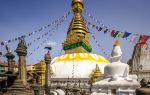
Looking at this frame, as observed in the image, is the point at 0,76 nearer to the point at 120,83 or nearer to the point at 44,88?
the point at 44,88

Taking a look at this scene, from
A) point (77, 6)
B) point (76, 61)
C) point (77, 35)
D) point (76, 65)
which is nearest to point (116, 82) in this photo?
point (76, 65)

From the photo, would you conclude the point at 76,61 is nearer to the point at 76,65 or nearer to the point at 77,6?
the point at 76,65

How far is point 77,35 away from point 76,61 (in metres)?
7.00

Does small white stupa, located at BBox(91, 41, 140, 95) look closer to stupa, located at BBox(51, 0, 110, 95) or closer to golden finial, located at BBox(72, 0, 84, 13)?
stupa, located at BBox(51, 0, 110, 95)

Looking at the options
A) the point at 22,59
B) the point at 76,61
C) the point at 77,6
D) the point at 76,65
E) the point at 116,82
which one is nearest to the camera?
the point at 116,82

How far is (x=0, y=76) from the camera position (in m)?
21.4

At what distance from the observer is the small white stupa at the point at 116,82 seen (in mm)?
14766

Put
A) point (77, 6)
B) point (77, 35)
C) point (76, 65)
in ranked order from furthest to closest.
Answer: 1. point (77, 6)
2. point (77, 35)
3. point (76, 65)

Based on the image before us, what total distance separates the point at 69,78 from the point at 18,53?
49.4ft

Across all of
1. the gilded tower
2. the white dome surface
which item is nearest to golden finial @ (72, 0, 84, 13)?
the gilded tower

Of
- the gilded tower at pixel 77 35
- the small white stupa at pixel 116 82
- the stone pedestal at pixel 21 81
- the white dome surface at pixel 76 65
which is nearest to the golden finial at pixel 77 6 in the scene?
the gilded tower at pixel 77 35

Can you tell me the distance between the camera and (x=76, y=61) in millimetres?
34375

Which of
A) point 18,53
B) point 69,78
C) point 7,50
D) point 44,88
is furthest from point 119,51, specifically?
point 69,78

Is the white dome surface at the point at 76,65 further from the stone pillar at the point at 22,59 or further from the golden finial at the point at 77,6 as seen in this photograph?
the stone pillar at the point at 22,59
